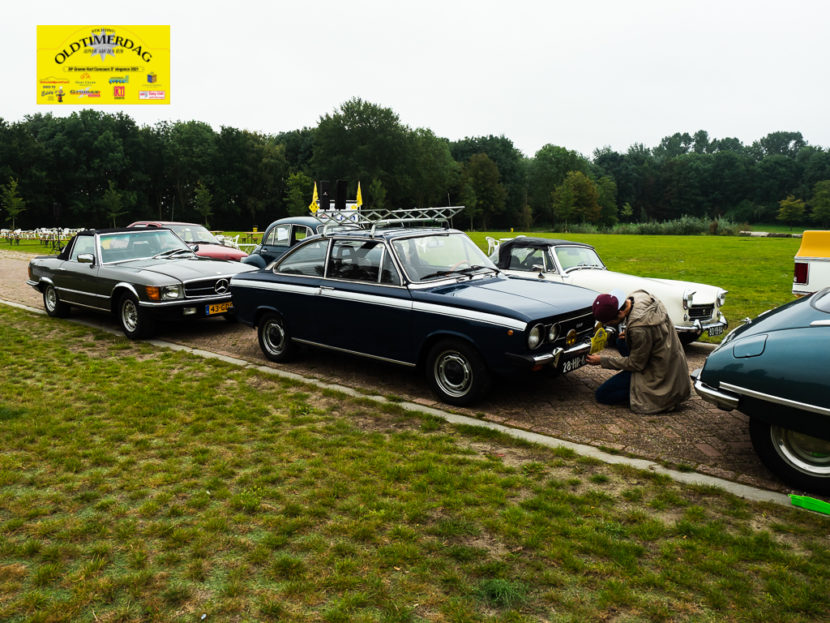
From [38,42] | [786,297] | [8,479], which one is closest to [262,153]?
[38,42]

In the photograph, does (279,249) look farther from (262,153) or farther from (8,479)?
(262,153)

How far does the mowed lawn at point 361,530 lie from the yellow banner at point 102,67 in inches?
828

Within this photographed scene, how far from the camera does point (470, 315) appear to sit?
19.4 feet

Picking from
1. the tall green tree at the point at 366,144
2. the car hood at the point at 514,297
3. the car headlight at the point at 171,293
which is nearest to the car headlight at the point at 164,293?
→ the car headlight at the point at 171,293

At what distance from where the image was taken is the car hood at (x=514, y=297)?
5.89m

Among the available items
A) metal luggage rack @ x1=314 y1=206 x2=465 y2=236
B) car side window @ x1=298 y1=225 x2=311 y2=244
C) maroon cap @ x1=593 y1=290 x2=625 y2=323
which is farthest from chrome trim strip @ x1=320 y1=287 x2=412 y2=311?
car side window @ x1=298 y1=225 x2=311 y2=244

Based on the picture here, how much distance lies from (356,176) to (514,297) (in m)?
74.1

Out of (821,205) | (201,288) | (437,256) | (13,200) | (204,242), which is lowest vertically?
(201,288)

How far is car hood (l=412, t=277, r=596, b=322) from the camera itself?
589 cm

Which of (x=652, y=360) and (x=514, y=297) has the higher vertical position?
(x=514, y=297)

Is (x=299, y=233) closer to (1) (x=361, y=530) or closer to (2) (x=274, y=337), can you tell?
(2) (x=274, y=337)

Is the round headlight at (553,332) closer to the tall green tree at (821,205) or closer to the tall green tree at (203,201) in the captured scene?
the tall green tree at (203,201)

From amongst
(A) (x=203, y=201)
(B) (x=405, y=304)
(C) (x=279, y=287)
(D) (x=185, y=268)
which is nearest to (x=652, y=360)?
(B) (x=405, y=304)

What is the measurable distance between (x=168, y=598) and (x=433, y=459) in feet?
7.62
